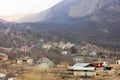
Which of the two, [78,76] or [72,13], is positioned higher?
[72,13]

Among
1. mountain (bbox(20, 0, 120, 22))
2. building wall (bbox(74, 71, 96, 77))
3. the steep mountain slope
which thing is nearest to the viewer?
building wall (bbox(74, 71, 96, 77))

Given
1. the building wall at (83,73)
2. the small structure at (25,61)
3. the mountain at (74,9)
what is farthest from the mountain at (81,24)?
the building wall at (83,73)

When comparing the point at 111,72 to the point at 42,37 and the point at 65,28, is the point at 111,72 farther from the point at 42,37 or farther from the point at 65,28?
the point at 65,28

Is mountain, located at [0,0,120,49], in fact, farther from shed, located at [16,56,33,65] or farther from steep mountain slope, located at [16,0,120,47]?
shed, located at [16,56,33,65]

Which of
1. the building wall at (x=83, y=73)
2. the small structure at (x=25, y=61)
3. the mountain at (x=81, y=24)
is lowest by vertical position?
the building wall at (x=83, y=73)

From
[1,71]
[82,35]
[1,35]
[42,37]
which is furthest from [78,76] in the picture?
[82,35]

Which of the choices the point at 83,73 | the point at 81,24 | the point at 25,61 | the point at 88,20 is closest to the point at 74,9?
the point at 88,20

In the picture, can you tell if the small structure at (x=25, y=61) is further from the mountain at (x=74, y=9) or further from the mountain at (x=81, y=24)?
the mountain at (x=74, y=9)

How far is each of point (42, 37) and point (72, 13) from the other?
5942 centimetres

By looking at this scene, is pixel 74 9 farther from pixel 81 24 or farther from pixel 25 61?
pixel 25 61

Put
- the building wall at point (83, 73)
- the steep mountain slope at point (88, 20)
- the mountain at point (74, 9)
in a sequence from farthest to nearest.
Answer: the mountain at point (74, 9) < the steep mountain slope at point (88, 20) < the building wall at point (83, 73)

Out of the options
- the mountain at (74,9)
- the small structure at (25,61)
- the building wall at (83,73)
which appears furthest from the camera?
the mountain at (74,9)

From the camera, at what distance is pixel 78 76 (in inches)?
1468

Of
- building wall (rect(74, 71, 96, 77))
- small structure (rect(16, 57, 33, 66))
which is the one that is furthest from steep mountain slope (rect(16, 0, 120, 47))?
building wall (rect(74, 71, 96, 77))
